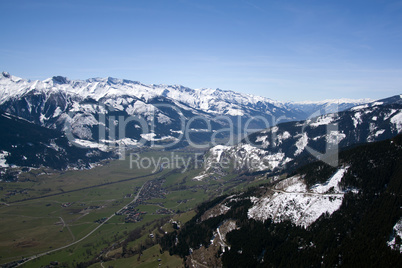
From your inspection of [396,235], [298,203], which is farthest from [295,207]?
[396,235]

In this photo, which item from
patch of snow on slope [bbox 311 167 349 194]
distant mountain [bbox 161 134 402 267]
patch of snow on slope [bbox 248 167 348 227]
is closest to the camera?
distant mountain [bbox 161 134 402 267]

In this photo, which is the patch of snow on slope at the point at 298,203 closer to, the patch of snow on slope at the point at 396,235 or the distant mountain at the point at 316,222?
the distant mountain at the point at 316,222

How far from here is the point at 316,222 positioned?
418ft

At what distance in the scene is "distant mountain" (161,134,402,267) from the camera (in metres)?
108

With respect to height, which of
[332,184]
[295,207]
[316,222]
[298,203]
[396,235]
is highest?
[332,184]

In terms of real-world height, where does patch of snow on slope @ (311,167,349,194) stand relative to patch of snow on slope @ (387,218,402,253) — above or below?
above

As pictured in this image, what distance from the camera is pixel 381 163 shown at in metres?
142

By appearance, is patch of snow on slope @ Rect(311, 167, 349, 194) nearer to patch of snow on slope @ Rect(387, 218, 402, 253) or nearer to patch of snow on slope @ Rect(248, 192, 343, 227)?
patch of snow on slope @ Rect(248, 192, 343, 227)

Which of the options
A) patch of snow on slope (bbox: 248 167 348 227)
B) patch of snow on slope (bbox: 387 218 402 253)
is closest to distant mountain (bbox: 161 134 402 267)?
patch of snow on slope (bbox: 248 167 348 227)

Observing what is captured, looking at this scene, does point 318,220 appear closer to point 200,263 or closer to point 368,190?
point 368,190

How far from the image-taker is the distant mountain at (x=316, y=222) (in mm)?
107938

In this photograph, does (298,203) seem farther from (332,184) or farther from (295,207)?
(332,184)

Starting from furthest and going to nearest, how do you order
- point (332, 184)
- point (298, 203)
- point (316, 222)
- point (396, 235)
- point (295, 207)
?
point (332, 184) < point (298, 203) < point (295, 207) < point (316, 222) < point (396, 235)

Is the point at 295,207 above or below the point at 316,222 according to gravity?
above
